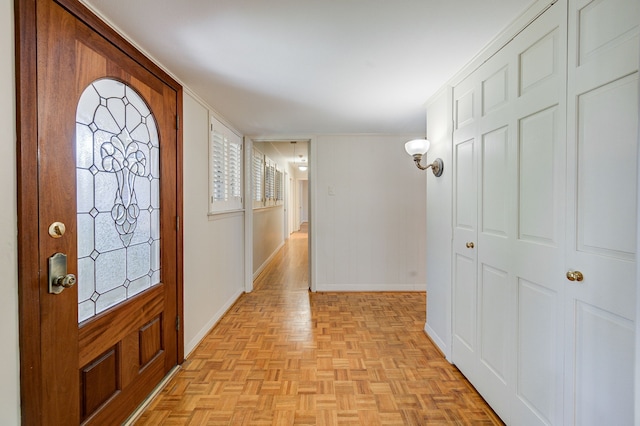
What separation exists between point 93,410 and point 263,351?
1.20 meters

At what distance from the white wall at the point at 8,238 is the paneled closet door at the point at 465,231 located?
224cm

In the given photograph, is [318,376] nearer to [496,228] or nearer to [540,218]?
[496,228]

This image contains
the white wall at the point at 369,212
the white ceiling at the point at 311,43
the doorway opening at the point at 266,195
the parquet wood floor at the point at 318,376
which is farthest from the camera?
the doorway opening at the point at 266,195

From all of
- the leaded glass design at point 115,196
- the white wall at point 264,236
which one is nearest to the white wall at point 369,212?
the white wall at point 264,236

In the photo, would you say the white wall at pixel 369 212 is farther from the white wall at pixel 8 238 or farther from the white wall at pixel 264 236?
the white wall at pixel 8 238

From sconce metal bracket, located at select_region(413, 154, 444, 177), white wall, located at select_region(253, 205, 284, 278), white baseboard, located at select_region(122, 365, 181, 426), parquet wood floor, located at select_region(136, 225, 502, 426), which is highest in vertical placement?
sconce metal bracket, located at select_region(413, 154, 444, 177)

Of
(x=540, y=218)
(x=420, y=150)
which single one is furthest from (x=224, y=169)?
(x=540, y=218)

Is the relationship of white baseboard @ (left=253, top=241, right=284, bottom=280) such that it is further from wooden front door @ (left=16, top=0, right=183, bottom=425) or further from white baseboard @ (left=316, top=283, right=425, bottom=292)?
wooden front door @ (left=16, top=0, right=183, bottom=425)

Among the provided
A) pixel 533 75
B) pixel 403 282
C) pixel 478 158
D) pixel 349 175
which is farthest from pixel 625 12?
pixel 403 282

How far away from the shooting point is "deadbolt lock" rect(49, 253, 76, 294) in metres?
1.15

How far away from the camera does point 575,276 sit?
3.79ft

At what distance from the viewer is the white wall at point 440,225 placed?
2.29 m

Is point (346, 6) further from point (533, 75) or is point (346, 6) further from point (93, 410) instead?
point (93, 410)

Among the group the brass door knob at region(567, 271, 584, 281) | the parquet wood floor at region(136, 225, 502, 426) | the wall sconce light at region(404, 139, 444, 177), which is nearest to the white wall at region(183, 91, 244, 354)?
the parquet wood floor at region(136, 225, 502, 426)
